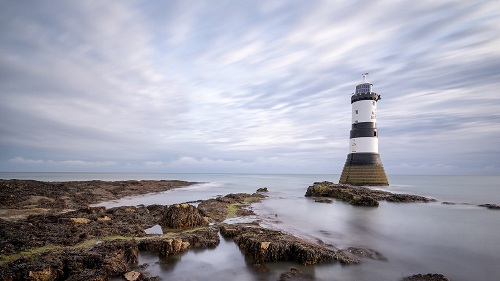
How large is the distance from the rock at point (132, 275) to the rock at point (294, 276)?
3980 mm

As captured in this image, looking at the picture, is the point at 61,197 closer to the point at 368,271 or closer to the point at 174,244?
the point at 174,244

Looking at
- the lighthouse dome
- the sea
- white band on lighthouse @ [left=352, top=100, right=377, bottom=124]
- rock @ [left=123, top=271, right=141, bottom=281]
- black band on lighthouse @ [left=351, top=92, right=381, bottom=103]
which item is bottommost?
the sea

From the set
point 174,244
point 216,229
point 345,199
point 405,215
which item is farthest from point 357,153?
point 174,244

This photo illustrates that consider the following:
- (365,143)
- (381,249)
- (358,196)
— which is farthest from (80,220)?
(365,143)

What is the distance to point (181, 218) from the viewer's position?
12891mm

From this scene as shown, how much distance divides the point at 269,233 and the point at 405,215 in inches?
575

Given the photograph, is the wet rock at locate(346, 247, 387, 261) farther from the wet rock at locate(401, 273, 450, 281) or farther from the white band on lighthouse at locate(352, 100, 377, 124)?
the white band on lighthouse at locate(352, 100, 377, 124)

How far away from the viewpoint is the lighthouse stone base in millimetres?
34275

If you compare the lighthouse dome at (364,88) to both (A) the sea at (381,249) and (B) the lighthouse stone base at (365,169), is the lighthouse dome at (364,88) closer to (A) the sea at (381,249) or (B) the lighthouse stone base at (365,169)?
(B) the lighthouse stone base at (365,169)

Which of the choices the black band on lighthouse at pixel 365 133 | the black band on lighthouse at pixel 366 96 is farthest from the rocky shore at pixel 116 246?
the black band on lighthouse at pixel 366 96

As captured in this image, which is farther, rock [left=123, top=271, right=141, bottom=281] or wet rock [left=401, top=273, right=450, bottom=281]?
wet rock [left=401, top=273, right=450, bottom=281]

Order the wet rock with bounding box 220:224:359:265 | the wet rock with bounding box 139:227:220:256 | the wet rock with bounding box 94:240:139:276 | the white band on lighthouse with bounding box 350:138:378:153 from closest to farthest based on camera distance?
the wet rock with bounding box 94:240:139:276 → the wet rock with bounding box 220:224:359:265 → the wet rock with bounding box 139:227:220:256 → the white band on lighthouse with bounding box 350:138:378:153

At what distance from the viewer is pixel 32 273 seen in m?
6.04

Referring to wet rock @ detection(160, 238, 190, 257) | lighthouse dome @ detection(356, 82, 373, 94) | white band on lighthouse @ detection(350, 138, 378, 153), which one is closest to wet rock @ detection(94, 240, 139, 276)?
wet rock @ detection(160, 238, 190, 257)
